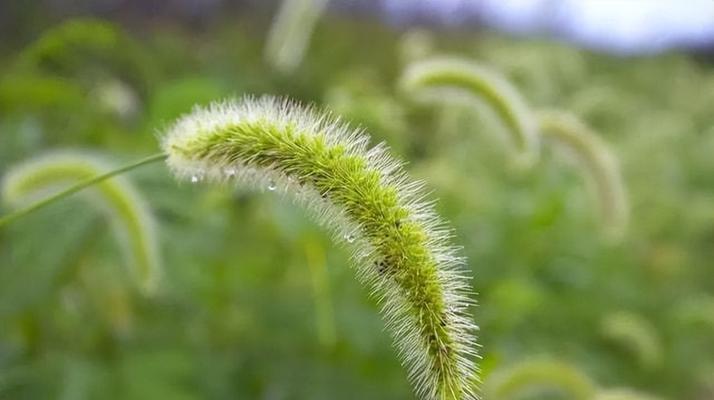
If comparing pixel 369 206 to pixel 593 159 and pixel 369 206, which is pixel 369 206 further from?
pixel 593 159

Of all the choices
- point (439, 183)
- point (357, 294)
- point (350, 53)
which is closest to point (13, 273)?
point (357, 294)

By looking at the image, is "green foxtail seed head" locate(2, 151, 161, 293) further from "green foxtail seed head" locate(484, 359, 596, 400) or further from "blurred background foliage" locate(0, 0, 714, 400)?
"green foxtail seed head" locate(484, 359, 596, 400)

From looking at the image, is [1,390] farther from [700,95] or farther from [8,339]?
[700,95]

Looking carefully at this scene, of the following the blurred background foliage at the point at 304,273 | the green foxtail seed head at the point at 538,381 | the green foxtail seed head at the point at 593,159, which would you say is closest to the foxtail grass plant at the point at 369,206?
the blurred background foliage at the point at 304,273

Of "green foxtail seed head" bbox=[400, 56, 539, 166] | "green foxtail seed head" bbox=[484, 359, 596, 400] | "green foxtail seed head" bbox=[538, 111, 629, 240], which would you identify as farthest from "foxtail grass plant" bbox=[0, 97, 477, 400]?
"green foxtail seed head" bbox=[538, 111, 629, 240]

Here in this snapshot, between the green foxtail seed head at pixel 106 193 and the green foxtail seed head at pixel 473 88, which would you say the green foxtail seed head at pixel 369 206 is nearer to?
the green foxtail seed head at pixel 106 193

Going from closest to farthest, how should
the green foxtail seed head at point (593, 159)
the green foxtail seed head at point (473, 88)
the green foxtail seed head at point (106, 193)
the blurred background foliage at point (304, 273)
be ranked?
the green foxtail seed head at point (106, 193)
the green foxtail seed head at point (473, 88)
the blurred background foliage at point (304, 273)
the green foxtail seed head at point (593, 159)

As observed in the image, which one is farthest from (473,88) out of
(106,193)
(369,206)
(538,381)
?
(369,206)
